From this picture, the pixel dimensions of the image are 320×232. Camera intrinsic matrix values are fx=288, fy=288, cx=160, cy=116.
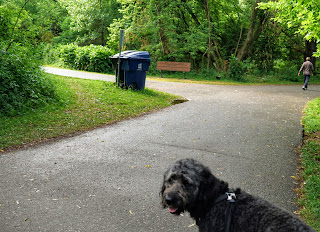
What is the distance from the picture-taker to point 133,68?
12336 millimetres

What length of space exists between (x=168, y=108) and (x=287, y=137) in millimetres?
4432

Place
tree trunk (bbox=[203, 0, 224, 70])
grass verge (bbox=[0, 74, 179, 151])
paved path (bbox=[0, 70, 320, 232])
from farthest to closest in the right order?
tree trunk (bbox=[203, 0, 224, 70])
grass verge (bbox=[0, 74, 179, 151])
paved path (bbox=[0, 70, 320, 232])

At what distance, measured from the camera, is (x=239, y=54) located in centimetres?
2366

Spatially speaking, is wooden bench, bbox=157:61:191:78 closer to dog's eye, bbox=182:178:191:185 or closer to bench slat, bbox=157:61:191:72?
bench slat, bbox=157:61:191:72

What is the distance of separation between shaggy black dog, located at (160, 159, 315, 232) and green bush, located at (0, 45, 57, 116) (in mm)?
6694

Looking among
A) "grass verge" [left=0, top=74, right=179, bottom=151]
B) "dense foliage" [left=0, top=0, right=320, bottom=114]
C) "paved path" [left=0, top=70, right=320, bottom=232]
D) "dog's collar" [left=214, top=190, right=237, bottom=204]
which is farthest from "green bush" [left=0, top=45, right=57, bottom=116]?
"dense foliage" [left=0, top=0, right=320, bottom=114]

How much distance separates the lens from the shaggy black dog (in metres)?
2.32

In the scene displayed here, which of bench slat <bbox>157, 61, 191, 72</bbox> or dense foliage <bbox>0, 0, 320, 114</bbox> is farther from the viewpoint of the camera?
dense foliage <bbox>0, 0, 320, 114</bbox>

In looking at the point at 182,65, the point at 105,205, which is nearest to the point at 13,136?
the point at 105,205

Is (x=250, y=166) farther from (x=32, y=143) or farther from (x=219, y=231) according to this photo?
(x=32, y=143)

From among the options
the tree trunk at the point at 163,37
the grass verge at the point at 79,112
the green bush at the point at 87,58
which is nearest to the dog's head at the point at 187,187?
the grass verge at the point at 79,112

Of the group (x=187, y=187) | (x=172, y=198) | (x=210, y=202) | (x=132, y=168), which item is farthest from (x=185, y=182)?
(x=132, y=168)

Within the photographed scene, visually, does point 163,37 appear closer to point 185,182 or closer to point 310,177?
point 310,177

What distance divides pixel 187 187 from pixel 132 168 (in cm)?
265
